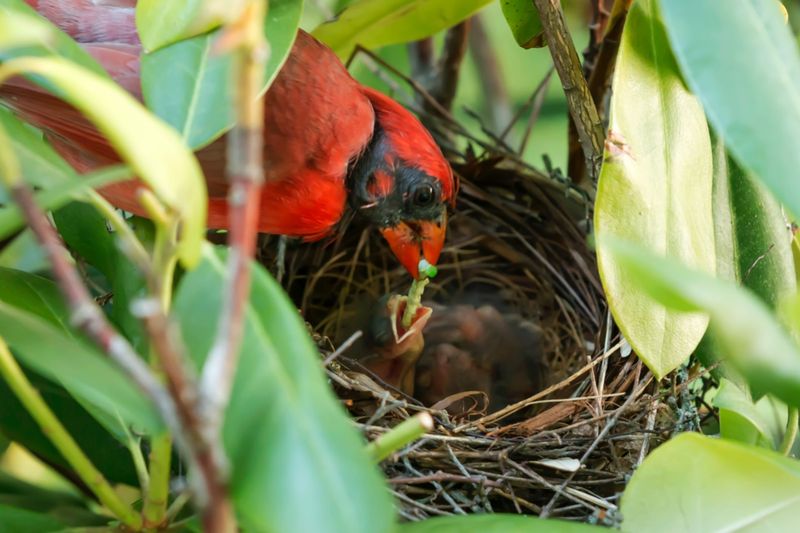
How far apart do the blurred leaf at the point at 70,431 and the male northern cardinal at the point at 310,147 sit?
1.17 feet

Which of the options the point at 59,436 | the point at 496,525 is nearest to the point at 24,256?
the point at 59,436

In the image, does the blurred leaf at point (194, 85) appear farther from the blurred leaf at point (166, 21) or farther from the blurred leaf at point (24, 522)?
the blurred leaf at point (24, 522)

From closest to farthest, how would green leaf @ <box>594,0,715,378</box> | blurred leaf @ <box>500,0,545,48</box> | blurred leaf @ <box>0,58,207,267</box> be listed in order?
blurred leaf @ <box>0,58,207,267</box>, green leaf @ <box>594,0,715,378</box>, blurred leaf @ <box>500,0,545,48</box>

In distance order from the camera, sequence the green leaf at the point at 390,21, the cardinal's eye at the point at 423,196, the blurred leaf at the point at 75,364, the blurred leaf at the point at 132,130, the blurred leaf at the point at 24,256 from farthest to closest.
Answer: the blurred leaf at the point at 24,256, the cardinal's eye at the point at 423,196, the green leaf at the point at 390,21, the blurred leaf at the point at 75,364, the blurred leaf at the point at 132,130

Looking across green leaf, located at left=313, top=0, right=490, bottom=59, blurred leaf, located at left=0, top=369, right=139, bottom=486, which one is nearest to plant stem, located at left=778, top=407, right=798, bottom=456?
blurred leaf, located at left=0, top=369, right=139, bottom=486

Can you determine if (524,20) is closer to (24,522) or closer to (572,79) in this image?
(572,79)

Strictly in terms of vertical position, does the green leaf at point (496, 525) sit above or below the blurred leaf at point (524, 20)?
below

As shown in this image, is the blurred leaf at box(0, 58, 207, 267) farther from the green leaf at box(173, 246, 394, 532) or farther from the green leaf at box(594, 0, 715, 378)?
the green leaf at box(594, 0, 715, 378)

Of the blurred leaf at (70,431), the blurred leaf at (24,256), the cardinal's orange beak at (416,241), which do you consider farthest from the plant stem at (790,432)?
the blurred leaf at (24,256)

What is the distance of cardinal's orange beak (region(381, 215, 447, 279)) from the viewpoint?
2.04 metres

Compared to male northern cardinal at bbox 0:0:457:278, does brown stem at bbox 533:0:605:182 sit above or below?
above

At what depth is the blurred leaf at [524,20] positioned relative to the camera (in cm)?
147

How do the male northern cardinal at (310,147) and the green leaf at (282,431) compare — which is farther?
the male northern cardinal at (310,147)

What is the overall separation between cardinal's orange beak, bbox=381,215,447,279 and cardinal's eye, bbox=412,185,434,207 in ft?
0.25
